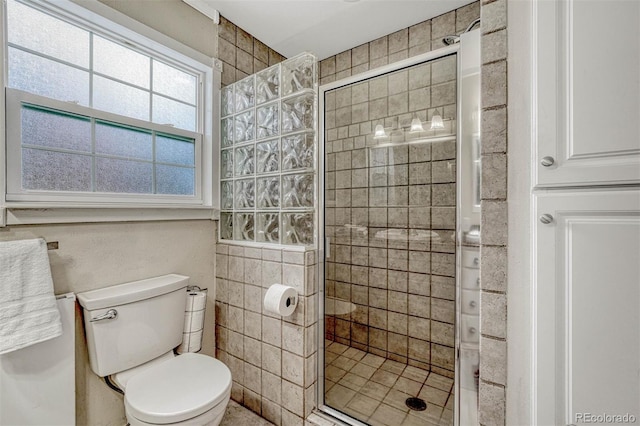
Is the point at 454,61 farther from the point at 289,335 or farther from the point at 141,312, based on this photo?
the point at 141,312

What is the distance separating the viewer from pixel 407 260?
68.6 inches

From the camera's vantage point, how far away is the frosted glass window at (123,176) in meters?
1.41

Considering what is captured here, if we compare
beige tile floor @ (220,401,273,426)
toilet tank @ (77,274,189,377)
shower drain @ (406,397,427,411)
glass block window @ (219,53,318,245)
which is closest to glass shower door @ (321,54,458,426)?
shower drain @ (406,397,427,411)

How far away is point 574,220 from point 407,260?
1.06 meters

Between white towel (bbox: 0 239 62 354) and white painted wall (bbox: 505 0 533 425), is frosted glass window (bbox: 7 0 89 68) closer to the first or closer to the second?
white towel (bbox: 0 239 62 354)

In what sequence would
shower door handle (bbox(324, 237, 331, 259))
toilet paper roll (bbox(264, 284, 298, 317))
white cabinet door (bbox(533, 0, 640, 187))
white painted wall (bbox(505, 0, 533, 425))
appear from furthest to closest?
1. shower door handle (bbox(324, 237, 331, 259))
2. toilet paper roll (bbox(264, 284, 298, 317))
3. white painted wall (bbox(505, 0, 533, 425))
4. white cabinet door (bbox(533, 0, 640, 187))

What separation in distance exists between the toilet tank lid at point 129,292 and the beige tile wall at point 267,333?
12.7 inches

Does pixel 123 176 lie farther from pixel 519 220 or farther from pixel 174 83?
pixel 519 220

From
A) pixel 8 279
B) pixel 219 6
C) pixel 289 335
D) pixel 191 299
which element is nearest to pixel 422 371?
pixel 289 335

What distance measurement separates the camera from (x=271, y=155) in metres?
1.61

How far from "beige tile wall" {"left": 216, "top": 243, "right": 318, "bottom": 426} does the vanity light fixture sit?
94 cm

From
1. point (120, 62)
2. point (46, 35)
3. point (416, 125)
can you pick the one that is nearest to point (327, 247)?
point (416, 125)

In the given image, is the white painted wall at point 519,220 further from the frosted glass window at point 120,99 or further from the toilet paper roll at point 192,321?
the frosted glass window at point 120,99

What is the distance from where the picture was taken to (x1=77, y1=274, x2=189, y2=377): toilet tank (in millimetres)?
1238
